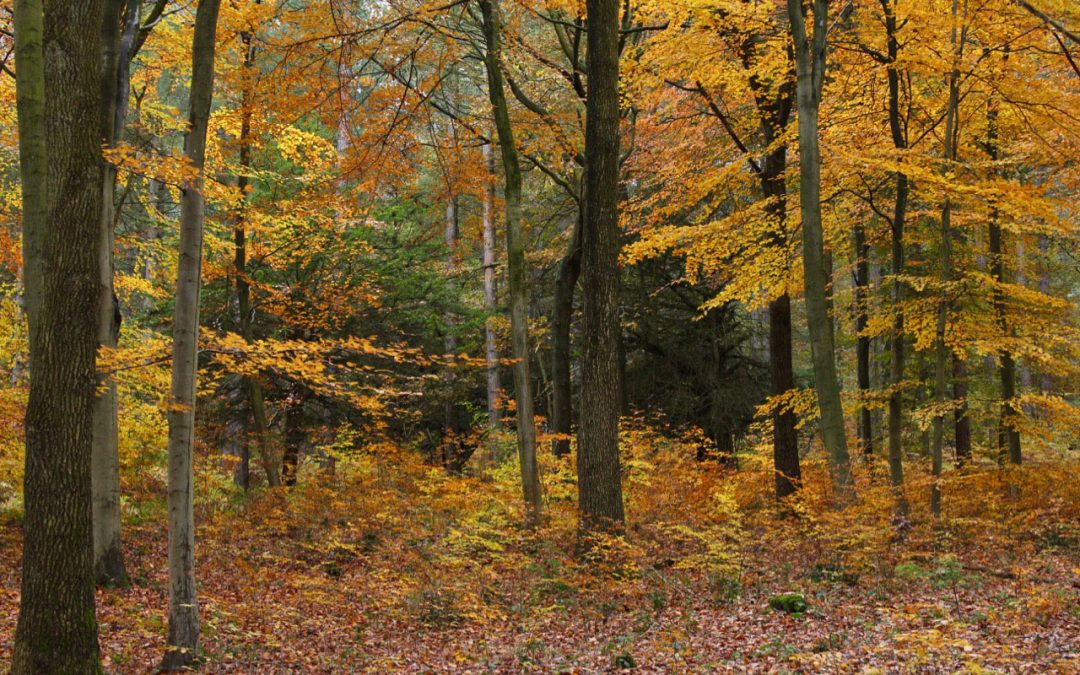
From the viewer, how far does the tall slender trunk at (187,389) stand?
6383mm

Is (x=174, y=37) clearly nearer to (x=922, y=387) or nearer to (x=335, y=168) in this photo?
(x=335, y=168)

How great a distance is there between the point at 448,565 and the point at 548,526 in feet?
5.32

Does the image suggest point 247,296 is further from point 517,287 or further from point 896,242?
point 896,242

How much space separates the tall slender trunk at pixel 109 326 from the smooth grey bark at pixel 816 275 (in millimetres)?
7436

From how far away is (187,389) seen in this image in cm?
655

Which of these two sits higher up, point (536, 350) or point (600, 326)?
point (536, 350)

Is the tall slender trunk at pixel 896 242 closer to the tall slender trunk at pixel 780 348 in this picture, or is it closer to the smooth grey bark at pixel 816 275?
the tall slender trunk at pixel 780 348

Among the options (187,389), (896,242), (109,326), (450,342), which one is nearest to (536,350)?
(450,342)

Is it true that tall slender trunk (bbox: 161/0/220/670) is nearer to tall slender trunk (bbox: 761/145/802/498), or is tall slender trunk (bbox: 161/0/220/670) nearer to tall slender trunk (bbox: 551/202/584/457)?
tall slender trunk (bbox: 761/145/802/498)

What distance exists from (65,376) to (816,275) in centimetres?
746

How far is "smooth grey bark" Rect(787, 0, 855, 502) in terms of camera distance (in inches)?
343

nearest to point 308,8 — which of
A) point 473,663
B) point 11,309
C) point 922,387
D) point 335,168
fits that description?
point 335,168

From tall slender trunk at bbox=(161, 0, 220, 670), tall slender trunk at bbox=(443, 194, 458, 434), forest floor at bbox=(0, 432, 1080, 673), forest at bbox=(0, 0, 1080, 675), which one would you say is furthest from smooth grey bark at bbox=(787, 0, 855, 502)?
tall slender trunk at bbox=(443, 194, 458, 434)

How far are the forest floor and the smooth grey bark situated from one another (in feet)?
2.19
